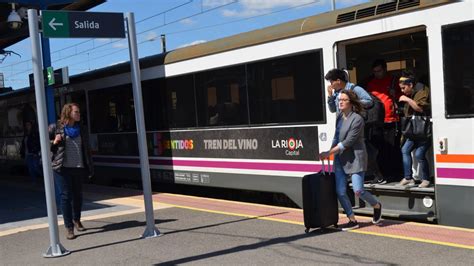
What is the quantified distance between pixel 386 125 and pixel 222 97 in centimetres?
284

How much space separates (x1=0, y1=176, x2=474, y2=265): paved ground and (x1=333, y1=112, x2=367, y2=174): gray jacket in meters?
0.76

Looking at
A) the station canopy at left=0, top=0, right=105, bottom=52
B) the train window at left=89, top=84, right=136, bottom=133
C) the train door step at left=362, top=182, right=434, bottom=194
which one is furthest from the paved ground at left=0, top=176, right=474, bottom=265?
the station canopy at left=0, top=0, right=105, bottom=52

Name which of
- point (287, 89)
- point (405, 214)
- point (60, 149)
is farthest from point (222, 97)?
point (405, 214)

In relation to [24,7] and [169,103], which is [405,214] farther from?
[24,7]

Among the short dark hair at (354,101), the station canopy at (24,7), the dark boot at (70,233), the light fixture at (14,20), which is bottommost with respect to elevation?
the dark boot at (70,233)

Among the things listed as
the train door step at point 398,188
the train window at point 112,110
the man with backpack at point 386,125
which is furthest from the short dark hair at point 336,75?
the train window at point 112,110

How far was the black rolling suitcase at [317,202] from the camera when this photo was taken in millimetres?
6160

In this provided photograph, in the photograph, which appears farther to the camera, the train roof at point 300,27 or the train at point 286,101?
Result: the train roof at point 300,27

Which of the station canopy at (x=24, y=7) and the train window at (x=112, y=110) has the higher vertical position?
the station canopy at (x=24, y=7)

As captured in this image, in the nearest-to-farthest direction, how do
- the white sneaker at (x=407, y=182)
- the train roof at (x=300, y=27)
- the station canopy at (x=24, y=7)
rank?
the train roof at (x=300, y=27) < the white sneaker at (x=407, y=182) < the station canopy at (x=24, y=7)

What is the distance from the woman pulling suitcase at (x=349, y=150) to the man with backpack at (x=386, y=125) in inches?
59.2

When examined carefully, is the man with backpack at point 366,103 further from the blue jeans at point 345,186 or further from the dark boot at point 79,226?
the dark boot at point 79,226

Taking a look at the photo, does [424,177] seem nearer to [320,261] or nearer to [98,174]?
[320,261]

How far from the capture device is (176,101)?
10.2 meters
